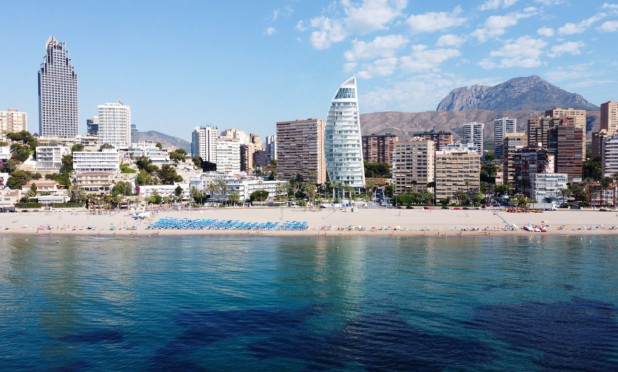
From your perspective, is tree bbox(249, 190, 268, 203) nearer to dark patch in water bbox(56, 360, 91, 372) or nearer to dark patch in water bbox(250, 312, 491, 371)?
dark patch in water bbox(250, 312, 491, 371)

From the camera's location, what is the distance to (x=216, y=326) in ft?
96.7

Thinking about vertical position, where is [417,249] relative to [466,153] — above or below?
below

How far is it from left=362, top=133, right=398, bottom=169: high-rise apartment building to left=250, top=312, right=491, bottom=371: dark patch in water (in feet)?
505

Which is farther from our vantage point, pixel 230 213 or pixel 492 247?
pixel 230 213

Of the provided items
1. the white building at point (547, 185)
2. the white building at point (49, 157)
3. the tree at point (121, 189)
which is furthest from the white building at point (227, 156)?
the white building at point (547, 185)

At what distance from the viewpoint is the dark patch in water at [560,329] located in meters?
24.8

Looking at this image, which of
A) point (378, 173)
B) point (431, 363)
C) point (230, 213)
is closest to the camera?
point (431, 363)

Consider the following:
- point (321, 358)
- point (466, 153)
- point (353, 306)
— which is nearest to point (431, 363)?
point (321, 358)

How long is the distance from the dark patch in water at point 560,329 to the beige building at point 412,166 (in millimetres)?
86597

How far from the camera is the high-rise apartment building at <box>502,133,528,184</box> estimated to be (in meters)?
128

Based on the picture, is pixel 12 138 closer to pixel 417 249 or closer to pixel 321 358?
pixel 417 249

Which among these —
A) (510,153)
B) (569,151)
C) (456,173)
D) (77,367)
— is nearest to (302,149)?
(456,173)

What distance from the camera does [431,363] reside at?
79.8ft

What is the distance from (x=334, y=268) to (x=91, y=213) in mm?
59099
